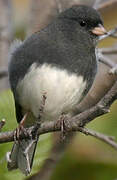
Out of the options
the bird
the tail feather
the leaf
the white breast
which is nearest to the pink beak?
the bird

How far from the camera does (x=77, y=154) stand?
257cm

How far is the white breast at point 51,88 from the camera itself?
2.63 metres

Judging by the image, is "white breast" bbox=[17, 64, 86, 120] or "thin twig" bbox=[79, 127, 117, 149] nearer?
"thin twig" bbox=[79, 127, 117, 149]

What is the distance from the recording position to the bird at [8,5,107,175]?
2652 millimetres

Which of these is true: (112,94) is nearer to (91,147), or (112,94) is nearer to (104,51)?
(91,147)

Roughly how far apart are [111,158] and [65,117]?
35cm

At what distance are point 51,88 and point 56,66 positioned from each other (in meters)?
0.13

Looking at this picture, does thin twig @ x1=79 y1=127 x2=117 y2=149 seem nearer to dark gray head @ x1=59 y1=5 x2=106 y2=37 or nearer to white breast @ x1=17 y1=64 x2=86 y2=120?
white breast @ x1=17 y1=64 x2=86 y2=120

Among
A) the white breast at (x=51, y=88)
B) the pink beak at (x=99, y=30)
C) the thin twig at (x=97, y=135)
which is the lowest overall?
the thin twig at (x=97, y=135)

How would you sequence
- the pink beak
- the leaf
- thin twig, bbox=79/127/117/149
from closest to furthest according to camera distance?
thin twig, bbox=79/127/117/149
the leaf
the pink beak

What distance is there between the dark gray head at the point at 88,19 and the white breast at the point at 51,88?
1.06ft

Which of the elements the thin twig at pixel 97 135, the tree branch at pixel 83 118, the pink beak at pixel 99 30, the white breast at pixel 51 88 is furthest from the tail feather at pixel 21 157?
the pink beak at pixel 99 30

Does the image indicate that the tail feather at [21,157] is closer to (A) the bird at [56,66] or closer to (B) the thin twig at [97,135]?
(A) the bird at [56,66]

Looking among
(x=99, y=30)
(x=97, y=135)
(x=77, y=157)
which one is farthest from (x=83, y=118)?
(x=99, y=30)
